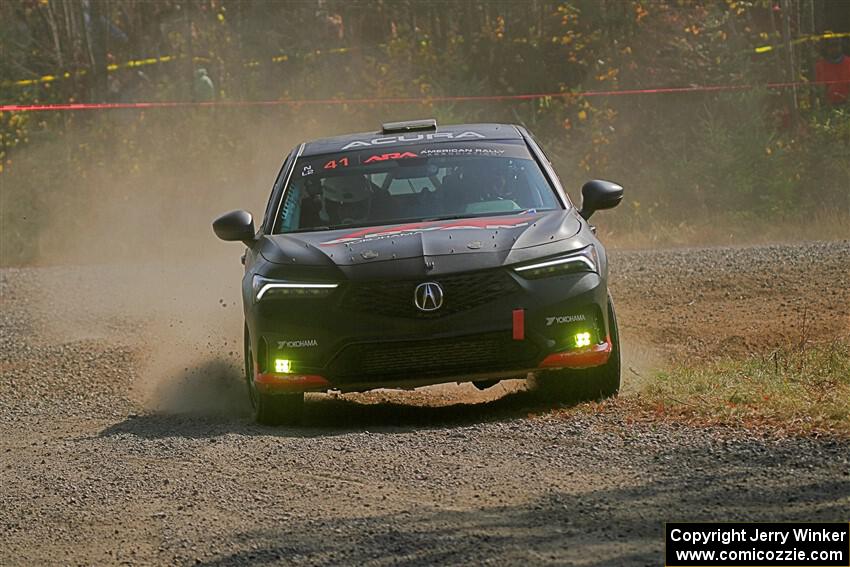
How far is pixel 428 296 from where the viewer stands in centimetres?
830

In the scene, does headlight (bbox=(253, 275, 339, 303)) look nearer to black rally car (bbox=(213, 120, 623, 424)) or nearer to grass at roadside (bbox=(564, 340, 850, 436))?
black rally car (bbox=(213, 120, 623, 424))

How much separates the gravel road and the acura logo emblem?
672 millimetres

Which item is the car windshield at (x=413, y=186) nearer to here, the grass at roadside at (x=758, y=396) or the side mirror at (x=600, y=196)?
the side mirror at (x=600, y=196)

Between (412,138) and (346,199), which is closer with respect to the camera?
(346,199)

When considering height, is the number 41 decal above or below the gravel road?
above

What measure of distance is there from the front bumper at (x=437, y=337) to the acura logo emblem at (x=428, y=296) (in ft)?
0.17

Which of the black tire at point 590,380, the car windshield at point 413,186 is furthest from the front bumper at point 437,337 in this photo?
the car windshield at point 413,186

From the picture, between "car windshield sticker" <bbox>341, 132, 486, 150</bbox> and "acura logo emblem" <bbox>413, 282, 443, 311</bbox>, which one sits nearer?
"acura logo emblem" <bbox>413, 282, 443, 311</bbox>

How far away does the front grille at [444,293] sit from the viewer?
328 inches

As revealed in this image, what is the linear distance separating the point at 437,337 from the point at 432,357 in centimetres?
15

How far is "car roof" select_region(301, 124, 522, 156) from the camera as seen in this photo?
33.4ft

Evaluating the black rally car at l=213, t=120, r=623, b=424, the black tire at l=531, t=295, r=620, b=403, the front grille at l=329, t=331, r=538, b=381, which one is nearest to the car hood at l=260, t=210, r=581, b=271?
the black rally car at l=213, t=120, r=623, b=424

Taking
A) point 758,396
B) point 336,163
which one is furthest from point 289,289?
point 758,396

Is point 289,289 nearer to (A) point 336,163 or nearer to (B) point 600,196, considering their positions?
(A) point 336,163
